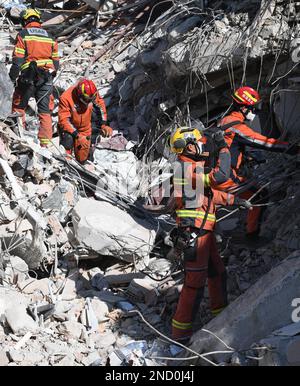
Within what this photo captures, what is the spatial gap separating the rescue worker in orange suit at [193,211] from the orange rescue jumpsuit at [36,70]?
372cm

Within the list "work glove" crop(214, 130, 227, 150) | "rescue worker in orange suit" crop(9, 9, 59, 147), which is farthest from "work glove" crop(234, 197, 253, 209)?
"rescue worker in orange suit" crop(9, 9, 59, 147)

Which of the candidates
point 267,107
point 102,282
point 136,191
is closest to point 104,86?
point 136,191

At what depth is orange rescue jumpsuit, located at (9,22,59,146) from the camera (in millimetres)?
9844

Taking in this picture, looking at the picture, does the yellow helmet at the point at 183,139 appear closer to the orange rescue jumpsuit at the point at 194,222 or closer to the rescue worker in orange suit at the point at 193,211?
the rescue worker in orange suit at the point at 193,211

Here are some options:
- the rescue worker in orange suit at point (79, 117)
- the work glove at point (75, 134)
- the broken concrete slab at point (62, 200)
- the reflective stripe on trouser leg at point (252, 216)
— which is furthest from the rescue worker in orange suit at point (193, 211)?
the work glove at point (75, 134)

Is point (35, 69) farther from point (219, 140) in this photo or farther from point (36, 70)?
point (219, 140)

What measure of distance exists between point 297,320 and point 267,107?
3761mm

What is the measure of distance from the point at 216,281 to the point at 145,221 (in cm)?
192

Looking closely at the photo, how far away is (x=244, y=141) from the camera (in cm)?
682

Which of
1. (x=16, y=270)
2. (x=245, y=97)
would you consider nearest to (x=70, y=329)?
(x=16, y=270)

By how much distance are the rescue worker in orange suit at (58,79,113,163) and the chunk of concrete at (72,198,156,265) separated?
1.65m

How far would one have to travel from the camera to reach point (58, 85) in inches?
450

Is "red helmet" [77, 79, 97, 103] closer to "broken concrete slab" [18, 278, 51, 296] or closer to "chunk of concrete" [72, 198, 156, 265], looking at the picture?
"chunk of concrete" [72, 198, 156, 265]
